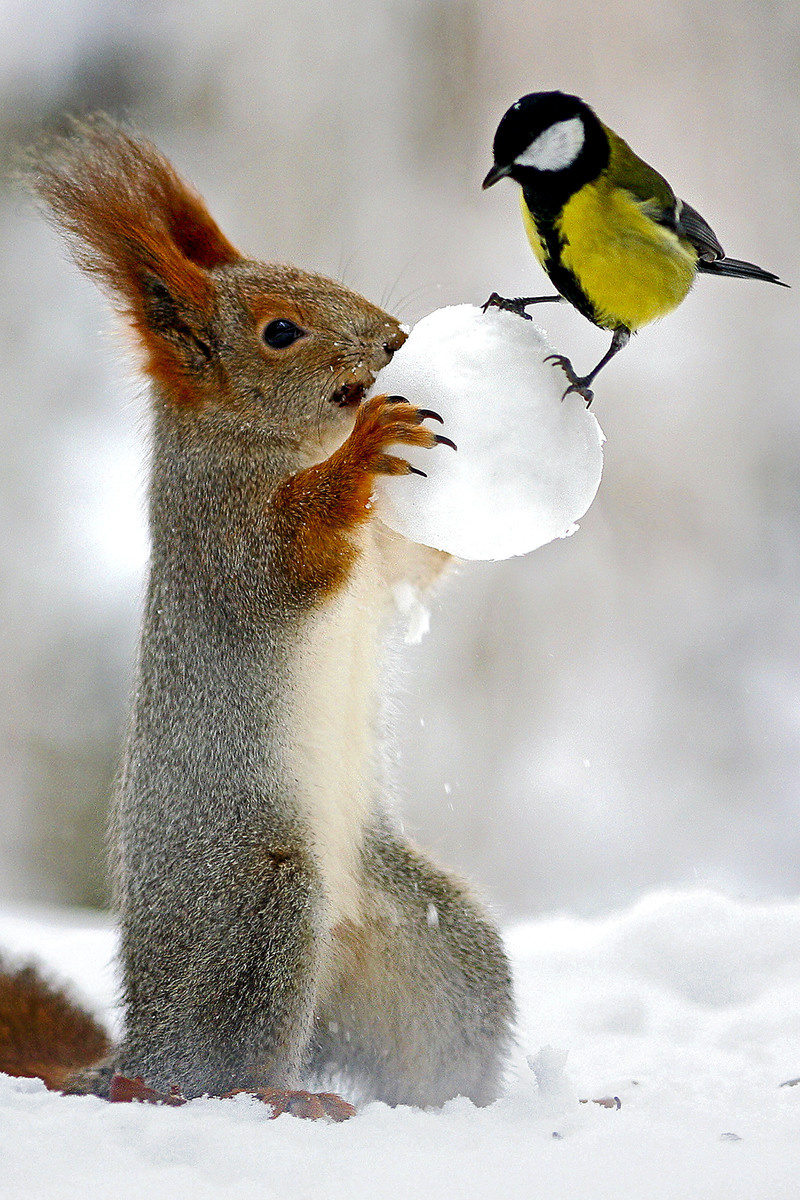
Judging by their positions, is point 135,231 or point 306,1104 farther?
point 135,231

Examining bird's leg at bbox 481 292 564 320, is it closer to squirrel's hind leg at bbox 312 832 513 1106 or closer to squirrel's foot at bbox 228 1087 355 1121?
squirrel's hind leg at bbox 312 832 513 1106

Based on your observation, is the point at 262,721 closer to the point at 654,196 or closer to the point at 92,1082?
the point at 92,1082

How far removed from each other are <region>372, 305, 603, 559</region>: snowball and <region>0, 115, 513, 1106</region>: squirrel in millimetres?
56

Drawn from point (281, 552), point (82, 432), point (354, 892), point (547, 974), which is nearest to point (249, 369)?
point (281, 552)

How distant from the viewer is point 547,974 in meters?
3.07

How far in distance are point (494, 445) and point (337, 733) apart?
2.10ft

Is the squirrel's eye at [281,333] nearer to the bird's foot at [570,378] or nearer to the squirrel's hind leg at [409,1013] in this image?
the bird's foot at [570,378]

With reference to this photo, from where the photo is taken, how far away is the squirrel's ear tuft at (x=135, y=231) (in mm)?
2377

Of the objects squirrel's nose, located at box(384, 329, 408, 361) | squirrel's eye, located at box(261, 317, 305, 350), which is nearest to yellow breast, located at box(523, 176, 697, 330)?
squirrel's nose, located at box(384, 329, 408, 361)

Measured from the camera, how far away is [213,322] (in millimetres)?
2510

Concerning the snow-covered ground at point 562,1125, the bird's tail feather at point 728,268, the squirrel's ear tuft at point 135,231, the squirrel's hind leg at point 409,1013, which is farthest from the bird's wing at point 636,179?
the snow-covered ground at point 562,1125

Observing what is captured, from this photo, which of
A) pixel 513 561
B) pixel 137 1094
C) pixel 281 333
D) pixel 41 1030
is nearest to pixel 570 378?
pixel 281 333

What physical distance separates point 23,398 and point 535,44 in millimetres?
2403

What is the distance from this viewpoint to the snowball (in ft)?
6.90
